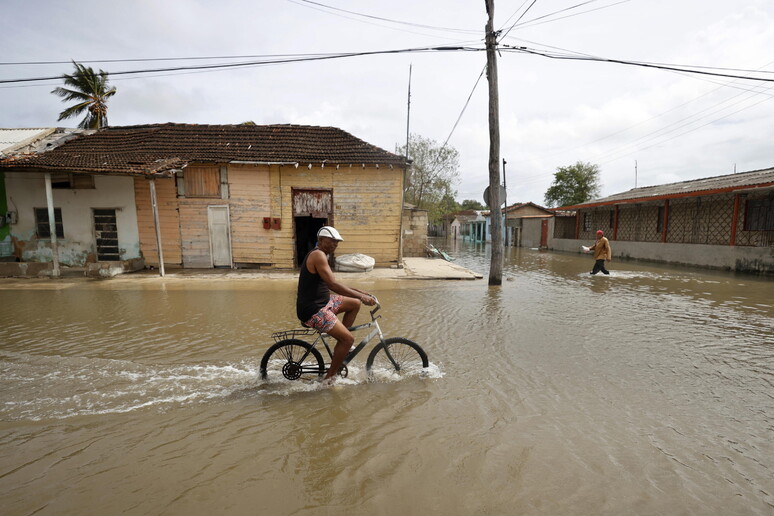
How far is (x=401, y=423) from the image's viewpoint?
343 centimetres

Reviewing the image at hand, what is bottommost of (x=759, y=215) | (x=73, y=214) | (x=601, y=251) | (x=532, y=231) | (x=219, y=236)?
(x=601, y=251)

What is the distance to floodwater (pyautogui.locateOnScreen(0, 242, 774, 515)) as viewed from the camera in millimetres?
2502

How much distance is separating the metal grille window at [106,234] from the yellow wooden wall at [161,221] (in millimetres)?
994

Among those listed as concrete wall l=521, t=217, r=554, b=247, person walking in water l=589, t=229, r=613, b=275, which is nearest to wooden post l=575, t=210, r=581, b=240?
concrete wall l=521, t=217, r=554, b=247

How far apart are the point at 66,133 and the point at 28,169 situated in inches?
263

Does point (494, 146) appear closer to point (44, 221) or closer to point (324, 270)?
point (324, 270)

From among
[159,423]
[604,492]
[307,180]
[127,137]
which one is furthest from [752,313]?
[127,137]

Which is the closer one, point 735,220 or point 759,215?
point 759,215

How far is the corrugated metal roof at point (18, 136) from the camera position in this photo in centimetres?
1523

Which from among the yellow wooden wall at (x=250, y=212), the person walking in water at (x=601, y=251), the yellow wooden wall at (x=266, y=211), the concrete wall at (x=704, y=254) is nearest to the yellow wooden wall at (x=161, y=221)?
the yellow wooden wall at (x=266, y=211)

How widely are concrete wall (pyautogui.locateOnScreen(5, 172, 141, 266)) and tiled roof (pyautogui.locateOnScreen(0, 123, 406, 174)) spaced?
118 centimetres

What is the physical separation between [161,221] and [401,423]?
14327 mm

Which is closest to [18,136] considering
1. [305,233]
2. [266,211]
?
[266,211]

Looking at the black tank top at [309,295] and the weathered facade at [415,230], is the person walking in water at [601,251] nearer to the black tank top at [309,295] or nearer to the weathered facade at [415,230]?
the weathered facade at [415,230]
